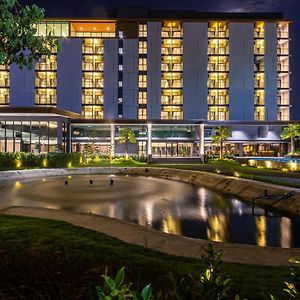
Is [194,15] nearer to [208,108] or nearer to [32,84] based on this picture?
[208,108]

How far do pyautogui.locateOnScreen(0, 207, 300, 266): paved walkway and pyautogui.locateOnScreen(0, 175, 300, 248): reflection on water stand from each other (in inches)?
124

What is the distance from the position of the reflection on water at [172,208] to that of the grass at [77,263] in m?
5.61

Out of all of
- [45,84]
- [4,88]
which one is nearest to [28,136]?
[45,84]

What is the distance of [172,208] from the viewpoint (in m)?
20.1

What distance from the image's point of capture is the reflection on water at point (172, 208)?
49.2 ft

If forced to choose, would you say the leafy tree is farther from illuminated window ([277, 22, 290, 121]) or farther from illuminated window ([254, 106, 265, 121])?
illuminated window ([277, 22, 290, 121])

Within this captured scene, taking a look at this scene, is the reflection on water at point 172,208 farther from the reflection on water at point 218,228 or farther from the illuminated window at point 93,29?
the illuminated window at point 93,29

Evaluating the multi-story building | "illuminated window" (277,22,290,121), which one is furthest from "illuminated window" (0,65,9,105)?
"illuminated window" (277,22,290,121)

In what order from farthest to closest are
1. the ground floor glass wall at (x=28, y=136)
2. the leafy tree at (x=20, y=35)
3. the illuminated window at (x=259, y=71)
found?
the illuminated window at (x=259, y=71) → the ground floor glass wall at (x=28, y=136) → the leafy tree at (x=20, y=35)

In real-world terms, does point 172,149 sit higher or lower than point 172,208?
higher

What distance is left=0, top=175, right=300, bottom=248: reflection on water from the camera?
591 inches

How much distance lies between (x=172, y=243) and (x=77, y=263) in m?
5.57

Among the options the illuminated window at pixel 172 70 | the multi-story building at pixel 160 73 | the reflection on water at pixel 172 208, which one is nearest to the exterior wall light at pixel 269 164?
the reflection on water at pixel 172 208

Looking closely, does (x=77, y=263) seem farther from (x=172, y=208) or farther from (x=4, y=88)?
(x=4, y=88)
